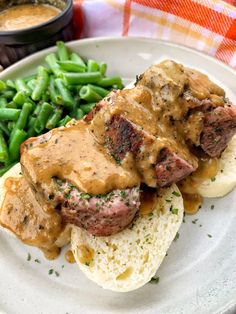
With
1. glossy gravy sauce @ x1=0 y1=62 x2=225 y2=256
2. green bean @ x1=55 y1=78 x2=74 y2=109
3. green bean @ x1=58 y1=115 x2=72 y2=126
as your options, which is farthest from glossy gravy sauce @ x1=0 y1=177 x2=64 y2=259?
green bean @ x1=55 y1=78 x2=74 y2=109

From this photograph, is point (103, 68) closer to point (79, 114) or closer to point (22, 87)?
point (79, 114)

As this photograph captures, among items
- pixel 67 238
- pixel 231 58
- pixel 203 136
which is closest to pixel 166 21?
pixel 231 58

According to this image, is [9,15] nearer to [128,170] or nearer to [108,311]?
[128,170]

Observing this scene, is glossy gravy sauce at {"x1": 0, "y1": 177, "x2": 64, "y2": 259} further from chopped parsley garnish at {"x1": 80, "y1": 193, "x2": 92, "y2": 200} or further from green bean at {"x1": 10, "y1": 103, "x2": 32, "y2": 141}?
green bean at {"x1": 10, "y1": 103, "x2": 32, "y2": 141}

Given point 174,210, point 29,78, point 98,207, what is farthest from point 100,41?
point 98,207

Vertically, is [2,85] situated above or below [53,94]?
below

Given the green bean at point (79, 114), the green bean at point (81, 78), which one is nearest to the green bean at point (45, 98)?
the green bean at point (81, 78)
